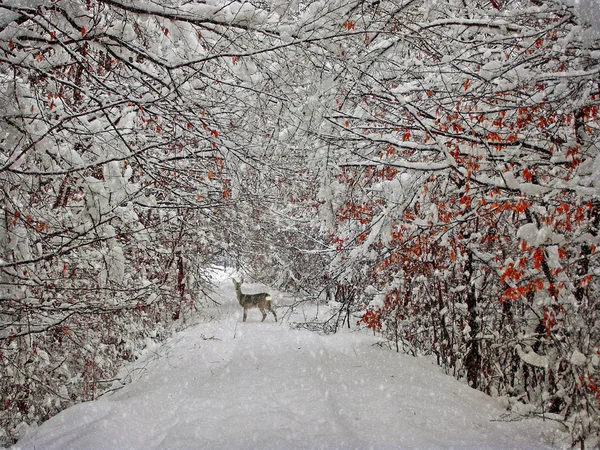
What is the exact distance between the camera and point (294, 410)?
17.4 feet

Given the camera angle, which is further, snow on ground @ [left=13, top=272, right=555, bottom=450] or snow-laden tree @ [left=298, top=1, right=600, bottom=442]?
snow on ground @ [left=13, top=272, right=555, bottom=450]

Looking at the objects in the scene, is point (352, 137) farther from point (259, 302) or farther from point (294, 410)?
point (259, 302)

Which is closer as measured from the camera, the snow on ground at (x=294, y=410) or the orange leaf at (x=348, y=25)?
the orange leaf at (x=348, y=25)

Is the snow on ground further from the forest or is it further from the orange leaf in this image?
the orange leaf

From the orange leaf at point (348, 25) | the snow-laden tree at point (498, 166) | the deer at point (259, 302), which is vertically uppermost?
the orange leaf at point (348, 25)

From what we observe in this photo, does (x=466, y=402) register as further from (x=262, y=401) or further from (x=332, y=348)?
(x=332, y=348)

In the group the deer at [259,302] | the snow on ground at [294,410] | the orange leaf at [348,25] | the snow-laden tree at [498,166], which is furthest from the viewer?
the deer at [259,302]

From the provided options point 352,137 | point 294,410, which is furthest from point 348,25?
point 294,410

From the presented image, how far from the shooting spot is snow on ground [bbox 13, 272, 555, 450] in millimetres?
4391

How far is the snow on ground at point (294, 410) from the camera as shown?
4391 millimetres

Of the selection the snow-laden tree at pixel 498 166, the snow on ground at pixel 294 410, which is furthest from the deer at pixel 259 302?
the snow-laden tree at pixel 498 166

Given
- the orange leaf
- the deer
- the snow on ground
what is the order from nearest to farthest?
1. the orange leaf
2. the snow on ground
3. the deer

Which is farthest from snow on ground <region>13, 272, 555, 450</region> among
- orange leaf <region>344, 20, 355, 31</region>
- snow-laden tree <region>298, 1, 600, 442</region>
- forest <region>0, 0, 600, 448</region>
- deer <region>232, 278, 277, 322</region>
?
deer <region>232, 278, 277, 322</region>

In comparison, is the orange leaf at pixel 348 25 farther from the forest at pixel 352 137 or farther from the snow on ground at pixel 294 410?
the snow on ground at pixel 294 410
